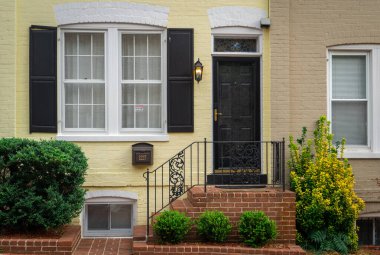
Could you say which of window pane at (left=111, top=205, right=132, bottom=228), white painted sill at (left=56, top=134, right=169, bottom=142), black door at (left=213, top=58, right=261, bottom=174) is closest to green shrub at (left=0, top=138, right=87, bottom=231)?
white painted sill at (left=56, top=134, right=169, bottom=142)

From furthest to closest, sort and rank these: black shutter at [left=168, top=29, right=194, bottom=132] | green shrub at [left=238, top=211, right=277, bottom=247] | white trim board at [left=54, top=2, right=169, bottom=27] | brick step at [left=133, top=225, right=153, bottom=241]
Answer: black shutter at [left=168, top=29, right=194, bottom=132] < white trim board at [left=54, top=2, right=169, bottom=27] < brick step at [left=133, top=225, right=153, bottom=241] < green shrub at [left=238, top=211, right=277, bottom=247]

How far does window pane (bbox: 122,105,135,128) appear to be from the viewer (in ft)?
29.1

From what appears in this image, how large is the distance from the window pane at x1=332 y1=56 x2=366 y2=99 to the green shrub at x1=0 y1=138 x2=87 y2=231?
4.93 m

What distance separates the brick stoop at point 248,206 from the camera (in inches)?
296

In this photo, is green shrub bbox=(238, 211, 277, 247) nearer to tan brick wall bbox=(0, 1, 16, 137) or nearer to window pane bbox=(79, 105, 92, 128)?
window pane bbox=(79, 105, 92, 128)

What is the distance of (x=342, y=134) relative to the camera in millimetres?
9070

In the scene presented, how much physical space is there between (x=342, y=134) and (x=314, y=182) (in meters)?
1.46

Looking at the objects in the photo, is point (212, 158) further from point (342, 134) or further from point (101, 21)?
point (101, 21)

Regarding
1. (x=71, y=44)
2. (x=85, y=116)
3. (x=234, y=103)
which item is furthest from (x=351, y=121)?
(x=71, y=44)

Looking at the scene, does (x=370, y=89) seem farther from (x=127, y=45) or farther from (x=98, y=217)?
(x=98, y=217)

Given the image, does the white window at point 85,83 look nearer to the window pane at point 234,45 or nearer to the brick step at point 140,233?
the brick step at point 140,233

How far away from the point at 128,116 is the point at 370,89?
449 cm

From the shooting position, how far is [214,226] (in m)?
7.18

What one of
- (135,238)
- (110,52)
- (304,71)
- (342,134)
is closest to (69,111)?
(110,52)
